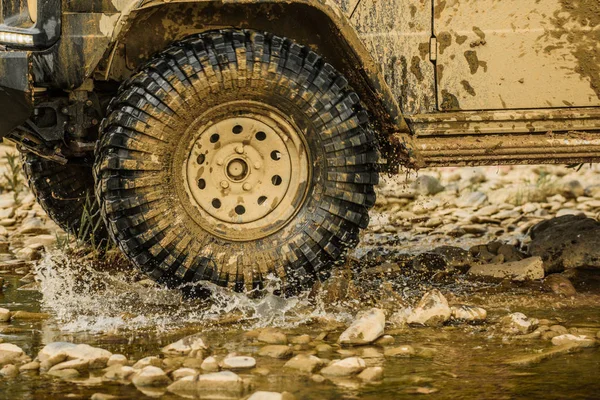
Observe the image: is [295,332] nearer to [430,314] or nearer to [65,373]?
[430,314]

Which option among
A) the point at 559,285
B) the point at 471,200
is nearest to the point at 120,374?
the point at 559,285

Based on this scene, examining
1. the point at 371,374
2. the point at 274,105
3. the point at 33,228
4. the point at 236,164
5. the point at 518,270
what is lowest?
the point at 371,374

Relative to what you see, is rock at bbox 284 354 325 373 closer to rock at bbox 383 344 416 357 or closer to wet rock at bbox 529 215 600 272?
rock at bbox 383 344 416 357

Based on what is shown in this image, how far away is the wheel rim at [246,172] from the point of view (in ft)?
17.6

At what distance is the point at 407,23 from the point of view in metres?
5.46

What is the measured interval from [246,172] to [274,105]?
352mm

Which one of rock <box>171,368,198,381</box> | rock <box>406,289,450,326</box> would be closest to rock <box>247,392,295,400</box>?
rock <box>171,368,198,381</box>

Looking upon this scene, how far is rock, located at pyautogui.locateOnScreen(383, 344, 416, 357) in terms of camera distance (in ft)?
14.9

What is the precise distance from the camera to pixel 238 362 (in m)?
4.30

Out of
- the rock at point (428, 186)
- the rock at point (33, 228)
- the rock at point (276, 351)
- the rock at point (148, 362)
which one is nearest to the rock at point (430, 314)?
the rock at point (276, 351)

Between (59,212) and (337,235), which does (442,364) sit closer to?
(337,235)

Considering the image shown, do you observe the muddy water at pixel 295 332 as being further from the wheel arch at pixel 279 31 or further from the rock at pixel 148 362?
the wheel arch at pixel 279 31

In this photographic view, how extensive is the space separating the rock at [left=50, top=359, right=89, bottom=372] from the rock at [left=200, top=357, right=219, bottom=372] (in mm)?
453

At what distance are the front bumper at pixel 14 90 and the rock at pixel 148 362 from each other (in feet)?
4.58
